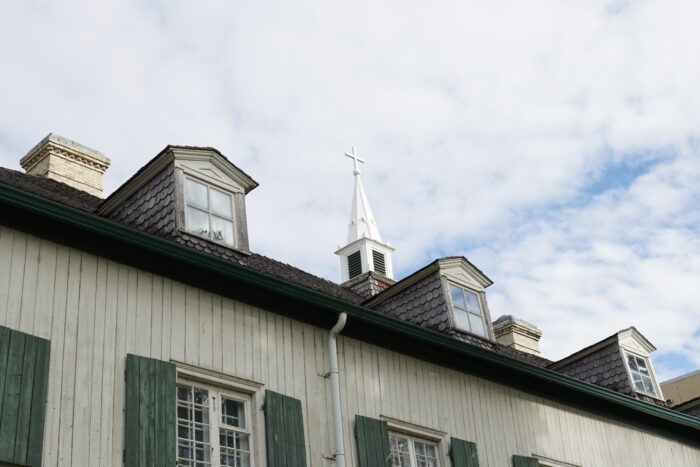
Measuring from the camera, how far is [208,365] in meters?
12.4

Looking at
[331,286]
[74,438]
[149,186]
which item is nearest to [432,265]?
[331,286]

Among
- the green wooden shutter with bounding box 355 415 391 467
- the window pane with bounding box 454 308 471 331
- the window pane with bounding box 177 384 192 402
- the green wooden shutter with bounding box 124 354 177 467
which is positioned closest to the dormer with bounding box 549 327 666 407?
the window pane with bounding box 454 308 471 331

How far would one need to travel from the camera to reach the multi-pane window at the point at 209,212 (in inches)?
538

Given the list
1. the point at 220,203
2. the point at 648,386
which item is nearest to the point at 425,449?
the point at 220,203

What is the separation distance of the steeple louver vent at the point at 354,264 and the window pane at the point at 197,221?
48.2 ft

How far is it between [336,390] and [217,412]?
6.88 ft

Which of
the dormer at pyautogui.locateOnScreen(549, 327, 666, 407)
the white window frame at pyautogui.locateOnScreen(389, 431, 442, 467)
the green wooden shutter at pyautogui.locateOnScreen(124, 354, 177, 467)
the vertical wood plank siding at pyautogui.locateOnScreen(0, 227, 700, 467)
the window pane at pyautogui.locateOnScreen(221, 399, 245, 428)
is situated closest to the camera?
the vertical wood plank siding at pyautogui.locateOnScreen(0, 227, 700, 467)

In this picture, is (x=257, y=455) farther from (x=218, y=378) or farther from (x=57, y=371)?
(x=57, y=371)

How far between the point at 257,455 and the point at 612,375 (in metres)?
10.4

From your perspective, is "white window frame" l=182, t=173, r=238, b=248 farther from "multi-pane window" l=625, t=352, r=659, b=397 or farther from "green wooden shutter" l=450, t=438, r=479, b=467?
"multi-pane window" l=625, t=352, r=659, b=397

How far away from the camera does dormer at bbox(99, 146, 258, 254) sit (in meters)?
13.5

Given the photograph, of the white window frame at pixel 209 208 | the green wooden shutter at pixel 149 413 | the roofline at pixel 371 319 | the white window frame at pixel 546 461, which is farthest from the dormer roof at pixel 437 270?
the green wooden shutter at pixel 149 413

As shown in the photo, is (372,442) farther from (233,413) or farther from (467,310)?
(467,310)

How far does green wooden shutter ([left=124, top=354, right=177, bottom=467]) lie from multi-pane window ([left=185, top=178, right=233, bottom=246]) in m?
2.45
